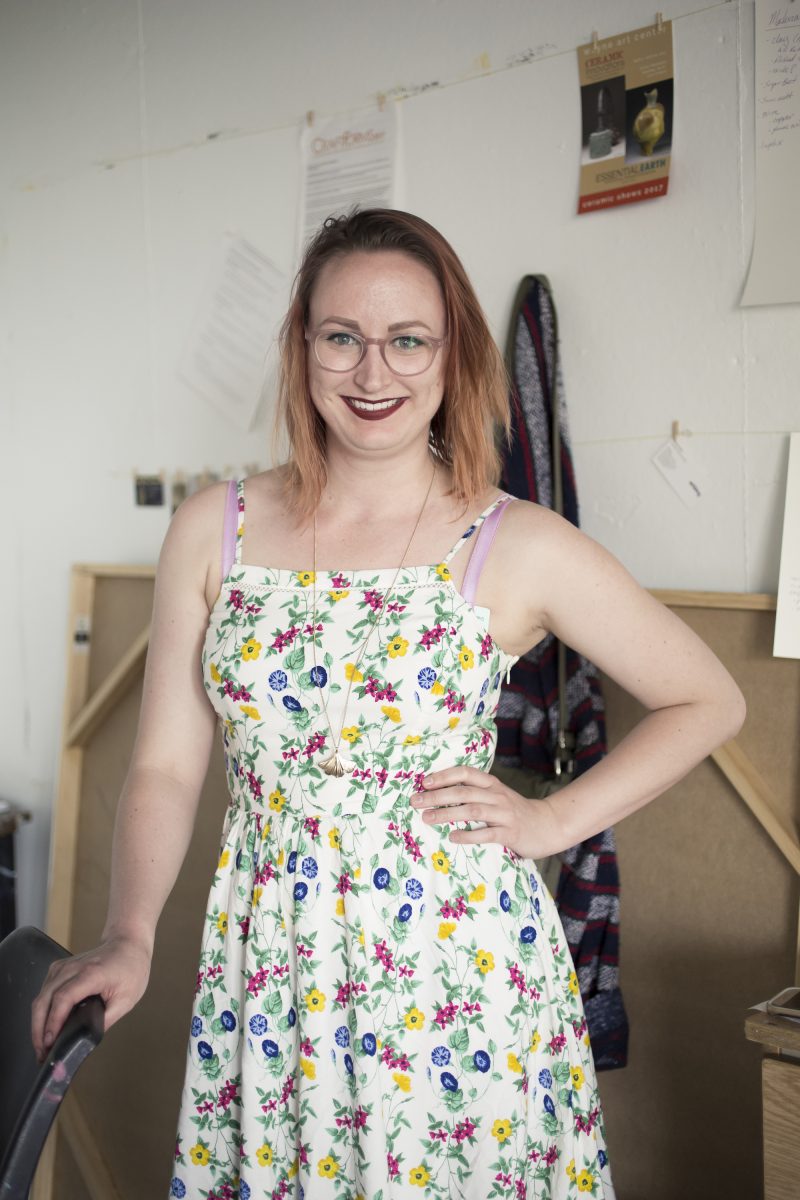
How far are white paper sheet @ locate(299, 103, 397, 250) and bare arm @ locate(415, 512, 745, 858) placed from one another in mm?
978

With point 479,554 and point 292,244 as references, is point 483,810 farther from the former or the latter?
point 292,244

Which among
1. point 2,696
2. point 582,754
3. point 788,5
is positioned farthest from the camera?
point 2,696

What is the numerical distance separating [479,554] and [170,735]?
0.45m

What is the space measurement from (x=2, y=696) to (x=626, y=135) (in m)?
1.99

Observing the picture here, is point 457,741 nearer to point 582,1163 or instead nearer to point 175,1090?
point 582,1163


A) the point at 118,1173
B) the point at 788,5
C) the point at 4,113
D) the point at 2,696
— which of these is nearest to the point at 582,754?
the point at 788,5

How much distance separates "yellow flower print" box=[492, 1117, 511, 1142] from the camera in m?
1.23

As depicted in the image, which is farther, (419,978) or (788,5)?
(788,5)

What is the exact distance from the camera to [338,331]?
1.30 meters

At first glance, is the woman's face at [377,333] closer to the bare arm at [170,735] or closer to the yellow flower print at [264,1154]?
the bare arm at [170,735]

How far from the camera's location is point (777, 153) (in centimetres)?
156

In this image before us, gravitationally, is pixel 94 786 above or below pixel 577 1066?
above

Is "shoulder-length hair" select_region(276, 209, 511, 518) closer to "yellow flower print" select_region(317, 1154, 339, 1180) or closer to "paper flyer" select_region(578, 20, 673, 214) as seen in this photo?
"paper flyer" select_region(578, 20, 673, 214)

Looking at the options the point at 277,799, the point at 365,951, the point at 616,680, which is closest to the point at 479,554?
the point at 616,680
